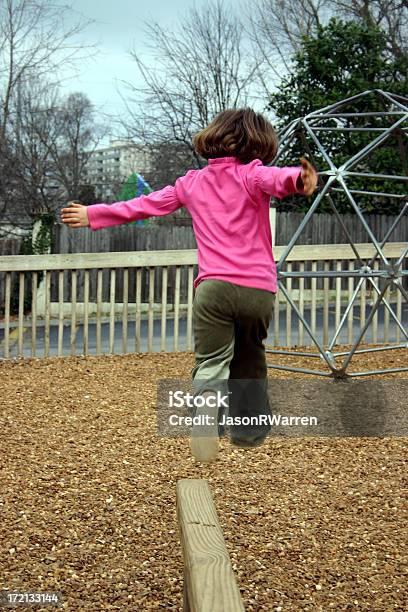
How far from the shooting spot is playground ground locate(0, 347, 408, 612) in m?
3.08

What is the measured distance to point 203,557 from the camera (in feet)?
6.08

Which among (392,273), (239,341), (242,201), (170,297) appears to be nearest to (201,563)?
(239,341)

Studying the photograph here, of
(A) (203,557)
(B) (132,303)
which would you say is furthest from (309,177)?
(B) (132,303)

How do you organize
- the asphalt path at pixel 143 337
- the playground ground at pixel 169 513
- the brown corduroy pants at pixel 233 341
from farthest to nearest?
1. the asphalt path at pixel 143 337
2. the playground ground at pixel 169 513
3. the brown corduroy pants at pixel 233 341

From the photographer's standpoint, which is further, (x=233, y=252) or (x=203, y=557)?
(x=233, y=252)

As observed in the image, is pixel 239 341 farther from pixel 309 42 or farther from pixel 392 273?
pixel 309 42

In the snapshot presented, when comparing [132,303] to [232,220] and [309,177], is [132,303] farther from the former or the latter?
[309,177]

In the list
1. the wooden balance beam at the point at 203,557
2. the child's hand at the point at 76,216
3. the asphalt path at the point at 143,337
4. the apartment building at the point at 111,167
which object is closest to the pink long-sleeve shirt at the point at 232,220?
the child's hand at the point at 76,216

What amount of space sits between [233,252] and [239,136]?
1.26ft

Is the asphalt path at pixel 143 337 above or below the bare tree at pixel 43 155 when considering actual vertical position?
below

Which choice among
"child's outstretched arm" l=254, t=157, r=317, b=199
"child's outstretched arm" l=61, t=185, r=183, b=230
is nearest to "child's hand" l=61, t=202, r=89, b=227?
"child's outstretched arm" l=61, t=185, r=183, b=230

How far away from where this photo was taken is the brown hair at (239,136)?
2707mm

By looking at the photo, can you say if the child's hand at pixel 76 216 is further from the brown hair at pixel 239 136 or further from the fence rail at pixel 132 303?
the fence rail at pixel 132 303

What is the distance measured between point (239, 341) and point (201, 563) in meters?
1.04
